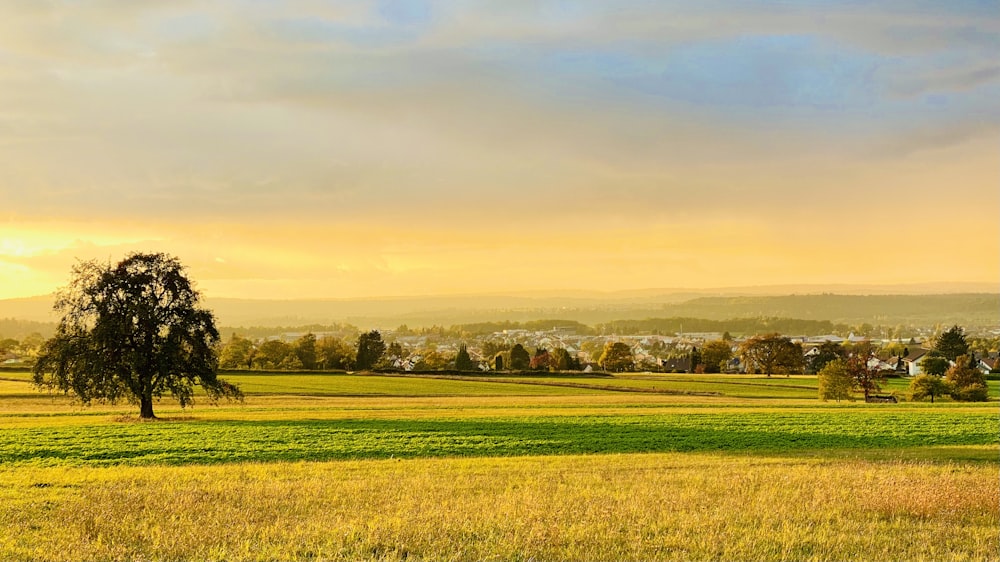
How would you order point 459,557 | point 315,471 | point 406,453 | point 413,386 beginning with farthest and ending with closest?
point 413,386
point 406,453
point 315,471
point 459,557

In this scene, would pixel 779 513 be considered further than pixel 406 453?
No

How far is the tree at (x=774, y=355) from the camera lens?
104 metres

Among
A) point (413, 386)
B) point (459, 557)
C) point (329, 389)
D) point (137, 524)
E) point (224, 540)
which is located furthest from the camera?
point (413, 386)

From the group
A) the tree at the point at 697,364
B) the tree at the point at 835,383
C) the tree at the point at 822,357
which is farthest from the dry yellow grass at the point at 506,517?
the tree at the point at 697,364

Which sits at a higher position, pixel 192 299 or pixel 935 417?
pixel 192 299

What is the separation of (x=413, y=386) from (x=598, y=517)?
6307 centimetres

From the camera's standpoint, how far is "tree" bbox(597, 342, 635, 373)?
119000 mm

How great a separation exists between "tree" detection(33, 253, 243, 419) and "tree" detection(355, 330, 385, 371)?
67.6 m

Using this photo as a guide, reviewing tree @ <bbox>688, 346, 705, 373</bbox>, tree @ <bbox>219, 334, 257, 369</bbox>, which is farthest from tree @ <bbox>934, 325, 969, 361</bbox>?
tree @ <bbox>219, 334, 257, 369</bbox>

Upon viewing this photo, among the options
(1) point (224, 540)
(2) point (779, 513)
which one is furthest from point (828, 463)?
(1) point (224, 540)

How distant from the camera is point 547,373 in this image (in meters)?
93.8

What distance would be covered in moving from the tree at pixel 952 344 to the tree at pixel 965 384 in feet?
132

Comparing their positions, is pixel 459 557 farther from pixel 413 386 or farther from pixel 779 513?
pixel 413 386

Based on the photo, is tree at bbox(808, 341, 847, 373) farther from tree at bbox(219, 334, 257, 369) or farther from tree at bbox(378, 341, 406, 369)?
tree at bbox(219, 334, 257, 369)
